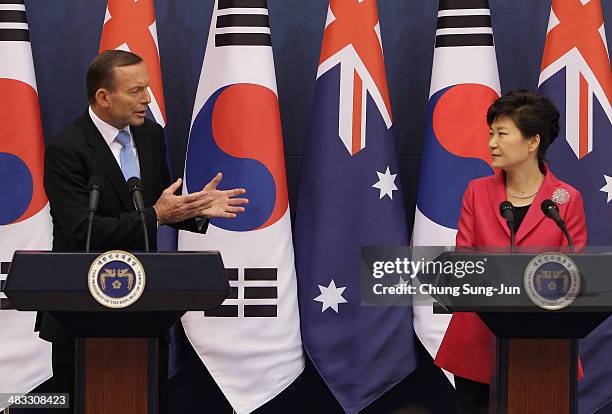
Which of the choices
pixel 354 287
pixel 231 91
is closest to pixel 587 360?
pixel 354 287

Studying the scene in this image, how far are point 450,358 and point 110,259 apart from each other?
1042 millimetres

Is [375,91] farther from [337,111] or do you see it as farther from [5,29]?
[5,29]

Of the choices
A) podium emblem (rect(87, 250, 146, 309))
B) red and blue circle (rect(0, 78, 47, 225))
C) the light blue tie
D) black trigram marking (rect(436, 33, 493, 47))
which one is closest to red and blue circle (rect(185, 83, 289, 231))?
red and blue circle (rect(0, 78, 47, 225))

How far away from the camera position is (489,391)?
8.64 feet

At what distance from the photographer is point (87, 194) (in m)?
2.65

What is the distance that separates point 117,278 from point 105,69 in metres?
0.87

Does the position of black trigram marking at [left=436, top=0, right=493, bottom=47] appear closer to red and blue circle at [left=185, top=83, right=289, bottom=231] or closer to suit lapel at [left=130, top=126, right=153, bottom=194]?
red and blue circle at [left=185, top=83, right=289, bottom=231]

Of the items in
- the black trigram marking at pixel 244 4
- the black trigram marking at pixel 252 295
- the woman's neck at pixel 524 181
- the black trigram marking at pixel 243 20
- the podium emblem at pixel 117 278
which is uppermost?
the black trigram marking at pixel 244 4

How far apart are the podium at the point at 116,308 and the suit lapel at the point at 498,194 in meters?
0.87

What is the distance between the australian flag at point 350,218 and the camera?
3941mm

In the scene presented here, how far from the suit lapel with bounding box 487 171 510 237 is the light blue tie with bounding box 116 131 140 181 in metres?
1.04

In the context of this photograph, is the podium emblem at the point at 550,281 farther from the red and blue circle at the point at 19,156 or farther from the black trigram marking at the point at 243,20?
the red and blue circle at the point at 19,156

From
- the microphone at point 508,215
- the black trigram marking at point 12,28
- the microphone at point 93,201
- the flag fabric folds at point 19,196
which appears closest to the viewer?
the microphone at point 93,201

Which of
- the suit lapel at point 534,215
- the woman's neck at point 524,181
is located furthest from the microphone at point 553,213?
the woman's neck at point 524,181
